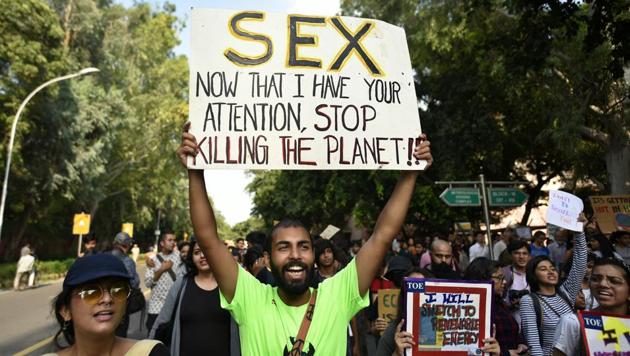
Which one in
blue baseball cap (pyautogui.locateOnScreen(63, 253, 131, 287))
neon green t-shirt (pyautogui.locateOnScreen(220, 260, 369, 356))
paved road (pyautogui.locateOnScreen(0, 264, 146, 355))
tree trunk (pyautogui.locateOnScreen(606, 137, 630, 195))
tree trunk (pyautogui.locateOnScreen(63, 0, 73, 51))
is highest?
tree trunk (pyautogui.locateOnScreen(63, 0, 73, 51))

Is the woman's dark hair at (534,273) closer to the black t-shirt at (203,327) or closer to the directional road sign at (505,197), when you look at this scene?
the black t-shirt at (203,327)

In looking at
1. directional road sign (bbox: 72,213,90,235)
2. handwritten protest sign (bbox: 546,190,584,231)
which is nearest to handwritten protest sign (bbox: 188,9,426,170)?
handwritten protest sign (bbox: 546,190,584,231)

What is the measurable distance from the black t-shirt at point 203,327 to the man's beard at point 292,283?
4.73ft

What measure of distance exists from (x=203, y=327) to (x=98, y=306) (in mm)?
1862

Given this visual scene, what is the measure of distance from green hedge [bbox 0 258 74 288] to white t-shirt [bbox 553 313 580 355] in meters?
21.1

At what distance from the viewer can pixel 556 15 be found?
6773mm

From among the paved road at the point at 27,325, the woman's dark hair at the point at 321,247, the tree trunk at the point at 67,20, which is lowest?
the paved road at the point at 27,325

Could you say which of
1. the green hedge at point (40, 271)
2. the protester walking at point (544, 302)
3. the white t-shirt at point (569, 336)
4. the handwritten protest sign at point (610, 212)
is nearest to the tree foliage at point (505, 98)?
the handwritten protest sign at point (610, 212)

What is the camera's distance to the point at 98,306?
1.91 metres

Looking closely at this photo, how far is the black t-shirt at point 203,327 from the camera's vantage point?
11.9ft

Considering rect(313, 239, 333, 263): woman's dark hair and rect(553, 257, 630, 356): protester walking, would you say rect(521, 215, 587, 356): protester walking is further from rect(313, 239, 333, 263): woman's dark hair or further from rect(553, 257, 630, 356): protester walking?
rect(313, 239, 333, 263): woman's dark hair

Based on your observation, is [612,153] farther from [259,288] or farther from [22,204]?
[22,204]

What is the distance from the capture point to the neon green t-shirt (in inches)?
91.4

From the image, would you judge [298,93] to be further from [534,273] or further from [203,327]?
[534,273]
